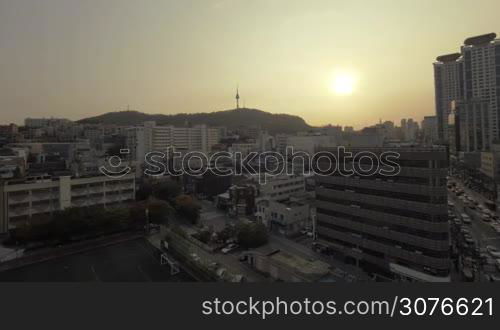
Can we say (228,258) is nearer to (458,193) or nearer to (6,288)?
(6,288)

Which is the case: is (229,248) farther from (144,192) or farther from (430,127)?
(430,127)

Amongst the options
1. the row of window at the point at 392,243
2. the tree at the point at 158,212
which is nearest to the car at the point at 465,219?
the row of window at the point at 392,243

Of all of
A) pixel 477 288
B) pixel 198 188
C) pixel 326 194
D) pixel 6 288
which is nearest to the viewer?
pixel 477 288

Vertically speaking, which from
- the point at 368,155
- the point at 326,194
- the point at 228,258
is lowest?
the point at 228,258

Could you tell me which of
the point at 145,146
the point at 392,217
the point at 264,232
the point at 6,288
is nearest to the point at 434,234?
the point at 392,217

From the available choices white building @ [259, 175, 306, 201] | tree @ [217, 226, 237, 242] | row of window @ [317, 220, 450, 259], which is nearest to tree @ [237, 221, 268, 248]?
A: tree @ [217, 226, 237, 242]

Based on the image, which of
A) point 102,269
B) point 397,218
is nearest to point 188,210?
point 102,269

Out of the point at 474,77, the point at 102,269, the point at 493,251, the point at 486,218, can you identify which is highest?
the point at 474,77
